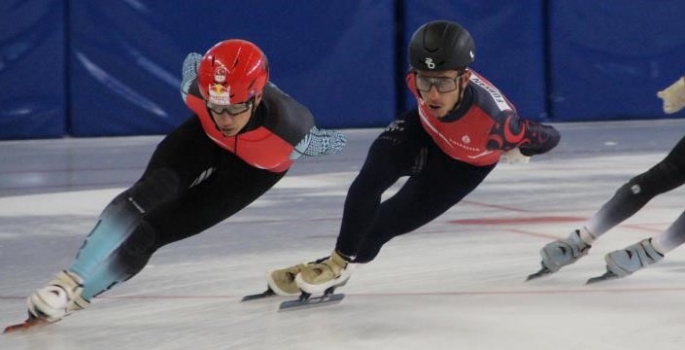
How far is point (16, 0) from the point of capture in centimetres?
1156

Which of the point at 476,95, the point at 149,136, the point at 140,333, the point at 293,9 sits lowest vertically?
the point at 149,136

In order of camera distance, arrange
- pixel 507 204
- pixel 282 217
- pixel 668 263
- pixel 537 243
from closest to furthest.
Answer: pixel 668 263 → pixel 537 243 → pixel 282 217 → pixel 507 204

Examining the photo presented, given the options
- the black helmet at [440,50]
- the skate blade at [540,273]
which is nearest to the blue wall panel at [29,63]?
the skate blade at [540,273]

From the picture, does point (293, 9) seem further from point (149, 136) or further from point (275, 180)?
point (275, 180)

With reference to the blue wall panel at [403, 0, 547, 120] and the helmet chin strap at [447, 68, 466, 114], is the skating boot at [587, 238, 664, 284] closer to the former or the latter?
the helmet chin strap at [447, 68, 466, 114]

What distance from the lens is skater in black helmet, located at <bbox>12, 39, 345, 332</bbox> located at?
427cm

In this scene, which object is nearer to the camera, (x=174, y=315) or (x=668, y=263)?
(x=174, y=315)

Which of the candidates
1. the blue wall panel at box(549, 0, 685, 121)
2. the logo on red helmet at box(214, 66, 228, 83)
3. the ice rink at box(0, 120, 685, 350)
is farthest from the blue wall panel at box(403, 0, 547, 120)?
the logo on red helmet at box(214, 66, 228, 83)

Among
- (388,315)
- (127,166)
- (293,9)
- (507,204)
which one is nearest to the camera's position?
(388,315)

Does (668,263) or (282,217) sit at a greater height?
(668,263)

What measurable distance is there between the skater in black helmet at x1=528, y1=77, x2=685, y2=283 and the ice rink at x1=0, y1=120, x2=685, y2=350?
3.1 inches

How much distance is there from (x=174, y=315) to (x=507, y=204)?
353cm

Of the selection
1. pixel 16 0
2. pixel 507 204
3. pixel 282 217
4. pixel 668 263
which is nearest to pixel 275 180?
pixel 668 263

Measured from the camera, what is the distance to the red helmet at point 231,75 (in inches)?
168
